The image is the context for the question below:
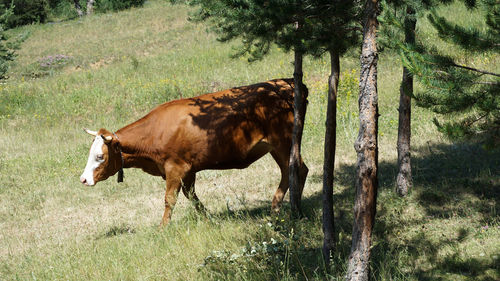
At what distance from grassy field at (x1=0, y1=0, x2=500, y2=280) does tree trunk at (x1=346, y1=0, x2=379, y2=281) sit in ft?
1.08

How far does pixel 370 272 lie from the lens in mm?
4809

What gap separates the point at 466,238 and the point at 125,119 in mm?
12221

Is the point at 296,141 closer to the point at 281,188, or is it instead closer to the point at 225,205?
the point at 281,188

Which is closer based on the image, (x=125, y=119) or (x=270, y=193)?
(x=270, y=193)

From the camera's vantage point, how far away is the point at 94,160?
23.4ft

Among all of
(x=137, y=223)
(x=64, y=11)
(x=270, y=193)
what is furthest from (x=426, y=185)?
(x=64, y=11)

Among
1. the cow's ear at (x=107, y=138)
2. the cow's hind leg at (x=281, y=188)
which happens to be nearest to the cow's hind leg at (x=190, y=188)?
the cow's hind leg at (x=281, y=188)

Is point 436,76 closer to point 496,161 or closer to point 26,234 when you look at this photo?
point 496,161

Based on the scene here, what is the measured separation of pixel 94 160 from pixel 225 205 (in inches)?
87.6

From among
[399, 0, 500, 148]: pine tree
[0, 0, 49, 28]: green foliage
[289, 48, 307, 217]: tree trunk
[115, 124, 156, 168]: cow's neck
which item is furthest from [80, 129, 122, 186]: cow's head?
[0, 0, 49, 28]: green foliage

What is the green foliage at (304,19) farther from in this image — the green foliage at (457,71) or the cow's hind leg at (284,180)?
the cow's hind leg at (284,180)

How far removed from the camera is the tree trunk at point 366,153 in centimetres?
427

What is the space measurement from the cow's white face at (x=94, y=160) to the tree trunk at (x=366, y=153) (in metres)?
4.18

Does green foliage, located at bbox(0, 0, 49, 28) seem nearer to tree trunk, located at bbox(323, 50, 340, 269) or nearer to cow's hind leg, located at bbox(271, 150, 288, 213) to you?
cow's hind leg, located at bbox(271, 150, 288, 213)
